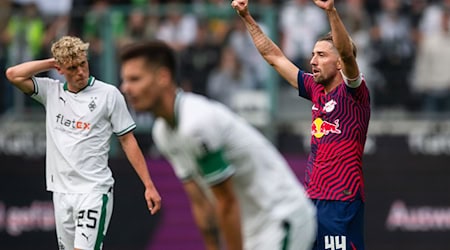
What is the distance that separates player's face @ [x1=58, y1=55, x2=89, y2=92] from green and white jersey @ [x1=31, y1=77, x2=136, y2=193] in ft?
0.32

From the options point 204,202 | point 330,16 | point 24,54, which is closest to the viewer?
point 204,202

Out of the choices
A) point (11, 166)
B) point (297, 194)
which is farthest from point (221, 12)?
point (297, 194)

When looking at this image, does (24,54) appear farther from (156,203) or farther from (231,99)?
(156,203)

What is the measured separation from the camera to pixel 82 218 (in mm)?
9680

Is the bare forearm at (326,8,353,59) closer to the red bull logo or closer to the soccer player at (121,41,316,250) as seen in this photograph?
the red bull logo

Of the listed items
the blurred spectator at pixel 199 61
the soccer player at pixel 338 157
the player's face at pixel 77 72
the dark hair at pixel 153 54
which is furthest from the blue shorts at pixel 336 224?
the blurred spectator at pixel 199 61

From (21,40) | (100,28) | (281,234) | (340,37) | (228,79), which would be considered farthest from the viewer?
(100,28)

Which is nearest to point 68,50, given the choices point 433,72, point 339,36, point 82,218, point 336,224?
point 82,218

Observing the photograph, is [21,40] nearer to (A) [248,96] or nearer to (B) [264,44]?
(A) [248,96]

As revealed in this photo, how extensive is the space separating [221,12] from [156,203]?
6778 millimetres

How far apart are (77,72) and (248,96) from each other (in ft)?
20.8

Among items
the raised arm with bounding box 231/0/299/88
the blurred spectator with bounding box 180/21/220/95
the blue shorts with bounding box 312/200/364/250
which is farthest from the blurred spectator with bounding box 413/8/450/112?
the blue shorts with bounding box 312/200/364/250

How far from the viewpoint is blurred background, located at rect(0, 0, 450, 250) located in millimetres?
15734

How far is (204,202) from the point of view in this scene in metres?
6.99
